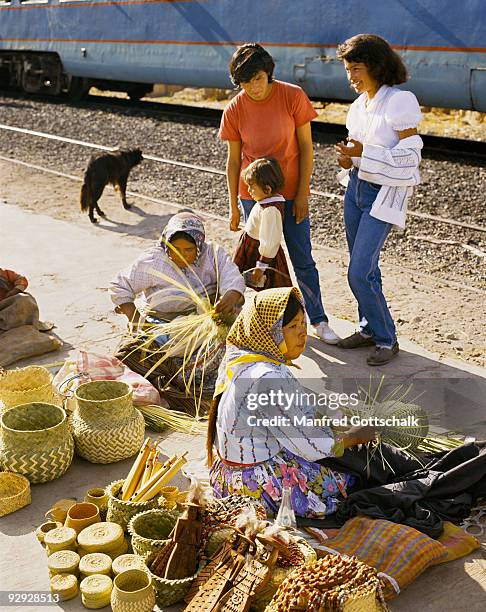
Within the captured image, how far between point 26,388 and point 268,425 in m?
1.56

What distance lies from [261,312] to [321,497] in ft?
2.62

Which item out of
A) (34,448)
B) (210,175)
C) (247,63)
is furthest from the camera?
(210,175)

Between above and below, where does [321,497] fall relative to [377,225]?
below

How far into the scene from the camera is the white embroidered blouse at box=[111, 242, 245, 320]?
475cm

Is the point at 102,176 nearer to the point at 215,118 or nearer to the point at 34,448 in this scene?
the point at 34,448

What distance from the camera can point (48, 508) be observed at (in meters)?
3.65

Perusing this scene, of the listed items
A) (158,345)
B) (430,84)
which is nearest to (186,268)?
(158,345)

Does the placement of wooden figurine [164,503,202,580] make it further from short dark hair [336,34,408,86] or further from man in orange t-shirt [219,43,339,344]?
short dark hair [336,34,408,86]

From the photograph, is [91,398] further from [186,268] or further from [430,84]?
[430,84]

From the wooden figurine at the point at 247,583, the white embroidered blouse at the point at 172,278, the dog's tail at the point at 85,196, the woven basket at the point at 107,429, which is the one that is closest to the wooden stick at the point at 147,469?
the woven basket at the point at 107,429

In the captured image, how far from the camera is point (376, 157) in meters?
4.74

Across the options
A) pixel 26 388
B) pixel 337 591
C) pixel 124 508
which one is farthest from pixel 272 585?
pixel 26 388

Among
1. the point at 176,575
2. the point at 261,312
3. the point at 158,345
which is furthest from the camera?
the point at 158,345

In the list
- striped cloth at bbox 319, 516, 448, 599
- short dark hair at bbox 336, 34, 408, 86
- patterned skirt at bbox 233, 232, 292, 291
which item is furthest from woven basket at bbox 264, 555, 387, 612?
short dark hair at bbox 336, 34, 408, 86
